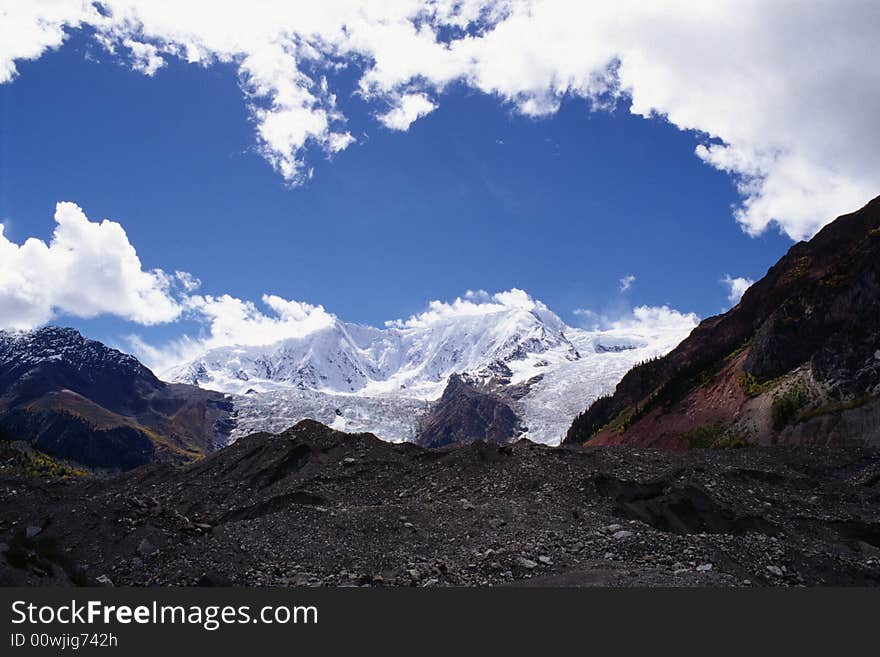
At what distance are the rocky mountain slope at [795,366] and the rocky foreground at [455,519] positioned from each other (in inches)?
746

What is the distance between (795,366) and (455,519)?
57.6 meters

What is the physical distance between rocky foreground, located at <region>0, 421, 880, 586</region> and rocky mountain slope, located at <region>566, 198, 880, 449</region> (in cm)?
1894

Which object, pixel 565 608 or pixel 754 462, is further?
pixel 754 462

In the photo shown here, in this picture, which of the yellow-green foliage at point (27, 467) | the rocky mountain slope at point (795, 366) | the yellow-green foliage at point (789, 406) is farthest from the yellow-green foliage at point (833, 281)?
the yellow-green foliage at point (27, 467)

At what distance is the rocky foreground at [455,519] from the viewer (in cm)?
2078

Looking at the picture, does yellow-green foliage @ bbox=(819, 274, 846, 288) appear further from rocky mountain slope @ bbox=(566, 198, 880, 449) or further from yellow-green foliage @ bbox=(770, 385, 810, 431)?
yellow-green foliage @ bbox=(770, 385, 810, 431)

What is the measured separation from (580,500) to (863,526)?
11.8m

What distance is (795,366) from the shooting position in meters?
72.2

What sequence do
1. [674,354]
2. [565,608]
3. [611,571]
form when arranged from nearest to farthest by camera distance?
[565,608] < [611,571] < [674,354]

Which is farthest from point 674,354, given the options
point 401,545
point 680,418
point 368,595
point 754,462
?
point 368,595

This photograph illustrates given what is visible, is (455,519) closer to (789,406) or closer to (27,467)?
(789,406)

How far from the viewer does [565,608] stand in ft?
52.4

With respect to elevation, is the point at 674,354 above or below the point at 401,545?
above

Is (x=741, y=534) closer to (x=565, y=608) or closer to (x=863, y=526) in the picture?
(x=863, y=526)
